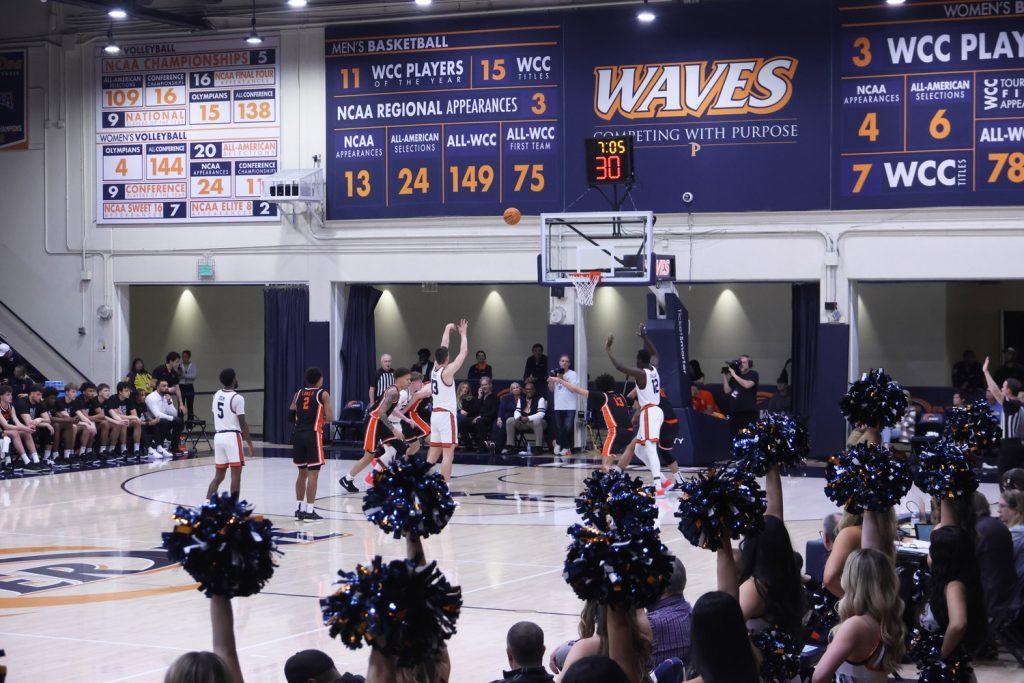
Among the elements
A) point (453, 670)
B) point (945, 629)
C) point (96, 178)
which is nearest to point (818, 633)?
point (945, 629)

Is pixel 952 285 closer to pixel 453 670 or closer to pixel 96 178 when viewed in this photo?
pixel 96 178

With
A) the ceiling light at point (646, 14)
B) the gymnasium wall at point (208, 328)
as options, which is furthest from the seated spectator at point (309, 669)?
the gymnasium wall at point (208, 328)

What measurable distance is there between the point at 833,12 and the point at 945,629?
14891mm

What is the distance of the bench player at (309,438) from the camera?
13.6 metres

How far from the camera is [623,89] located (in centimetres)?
2105

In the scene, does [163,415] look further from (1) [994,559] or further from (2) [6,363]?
(1) [994,559]

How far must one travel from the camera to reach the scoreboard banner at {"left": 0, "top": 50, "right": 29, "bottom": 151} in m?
24.7

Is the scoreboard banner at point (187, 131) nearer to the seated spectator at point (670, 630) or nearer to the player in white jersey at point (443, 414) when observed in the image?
the player in white jersey at point (443, 414)

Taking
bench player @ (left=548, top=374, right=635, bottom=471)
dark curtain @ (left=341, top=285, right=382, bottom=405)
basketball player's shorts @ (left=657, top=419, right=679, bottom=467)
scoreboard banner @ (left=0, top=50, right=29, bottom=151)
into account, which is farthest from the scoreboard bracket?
basketball player's shorts @ (left=657, top=419, right=679, bottom=467)

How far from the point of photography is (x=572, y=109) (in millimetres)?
21281

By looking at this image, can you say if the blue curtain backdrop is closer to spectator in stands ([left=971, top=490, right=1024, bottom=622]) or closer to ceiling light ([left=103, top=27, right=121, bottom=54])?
ceiling light ([left=103, top=27, right=121, bottom=54])

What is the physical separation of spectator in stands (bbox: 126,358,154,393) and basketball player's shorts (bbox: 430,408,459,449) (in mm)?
9152

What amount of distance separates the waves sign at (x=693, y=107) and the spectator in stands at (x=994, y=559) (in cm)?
1287

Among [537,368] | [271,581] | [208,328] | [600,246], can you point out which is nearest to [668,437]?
[600,246]
